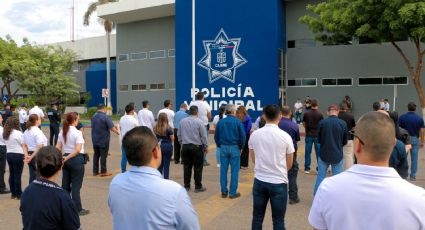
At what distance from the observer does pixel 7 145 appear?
7.39 metres

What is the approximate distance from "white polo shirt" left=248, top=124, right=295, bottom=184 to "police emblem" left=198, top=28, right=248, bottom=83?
66.6 ft

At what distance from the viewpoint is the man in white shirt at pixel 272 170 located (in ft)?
15.7

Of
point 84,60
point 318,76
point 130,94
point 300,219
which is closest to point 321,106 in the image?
point 318,76

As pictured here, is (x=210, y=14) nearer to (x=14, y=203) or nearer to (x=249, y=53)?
(x=249, y=53)

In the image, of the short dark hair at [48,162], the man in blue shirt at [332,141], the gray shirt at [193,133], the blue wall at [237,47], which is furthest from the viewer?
the blue wall at [237,47]

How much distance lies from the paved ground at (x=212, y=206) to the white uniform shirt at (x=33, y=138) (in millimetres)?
1115

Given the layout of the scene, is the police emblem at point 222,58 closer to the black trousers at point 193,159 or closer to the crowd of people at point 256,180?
the black trousers at point 193,159

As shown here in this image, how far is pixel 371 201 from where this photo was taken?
6.35 feet

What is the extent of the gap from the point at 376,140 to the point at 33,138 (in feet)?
21.9

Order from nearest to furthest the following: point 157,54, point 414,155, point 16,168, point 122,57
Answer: point 16,168 → point 414,155 → point 157,54 → point 122,57

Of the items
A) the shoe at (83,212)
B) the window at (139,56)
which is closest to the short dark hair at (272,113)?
the shoe at (83,212)

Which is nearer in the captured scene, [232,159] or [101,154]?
[232,159]

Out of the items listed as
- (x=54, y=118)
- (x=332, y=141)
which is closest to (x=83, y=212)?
(x=332, y=141)

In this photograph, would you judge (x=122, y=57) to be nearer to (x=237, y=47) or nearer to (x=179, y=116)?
(x=237, y=47)
